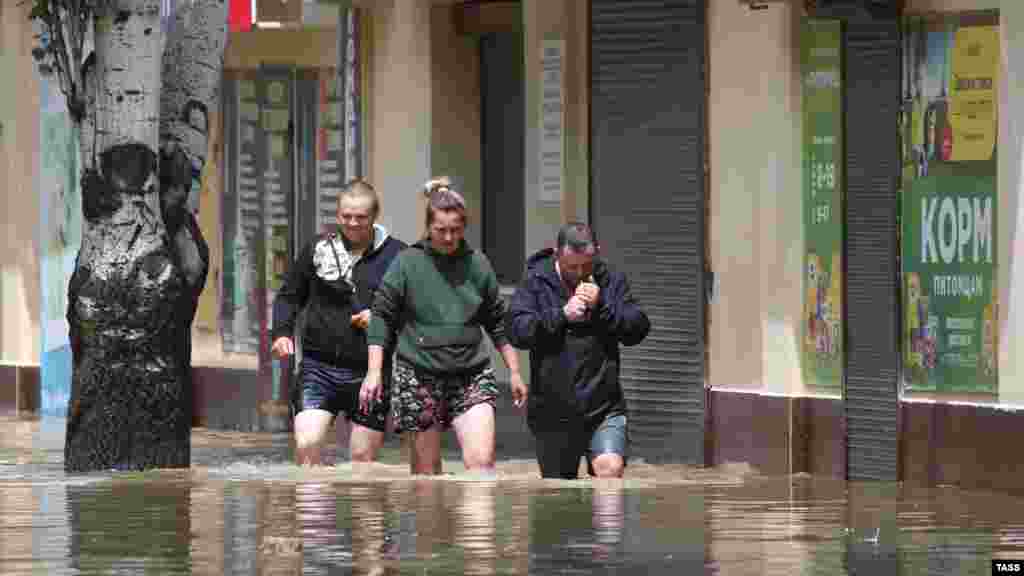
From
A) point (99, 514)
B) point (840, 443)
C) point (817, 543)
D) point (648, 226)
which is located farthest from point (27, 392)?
point (817, 543)

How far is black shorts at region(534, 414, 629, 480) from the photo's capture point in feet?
51.6

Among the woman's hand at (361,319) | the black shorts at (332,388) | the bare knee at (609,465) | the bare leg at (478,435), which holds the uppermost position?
the woman's hand at (361,319)

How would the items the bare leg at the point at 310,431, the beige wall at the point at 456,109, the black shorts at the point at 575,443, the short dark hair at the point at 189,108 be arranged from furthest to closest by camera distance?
the beige wall at the point at 456,109
the short dark hair at the point at 189,108
the bare leg at the point at 310,431
the black shorts at the point at 575,443

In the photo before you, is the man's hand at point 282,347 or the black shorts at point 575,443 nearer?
the black shorts at point 575,443

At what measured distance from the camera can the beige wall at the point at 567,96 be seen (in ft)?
70.3

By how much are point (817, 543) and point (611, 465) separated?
10.8 ft

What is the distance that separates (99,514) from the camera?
13492 millimetres

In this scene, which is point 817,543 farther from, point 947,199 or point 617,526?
point 947,199

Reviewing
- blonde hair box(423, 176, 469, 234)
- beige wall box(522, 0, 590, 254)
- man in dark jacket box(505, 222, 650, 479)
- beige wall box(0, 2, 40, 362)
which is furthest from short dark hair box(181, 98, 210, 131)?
beige wall box(0, 2, 40, 362)

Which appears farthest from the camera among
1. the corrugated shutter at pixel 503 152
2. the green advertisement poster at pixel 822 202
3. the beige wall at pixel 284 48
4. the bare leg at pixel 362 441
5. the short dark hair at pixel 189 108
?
the beige wall at pixel 284 48

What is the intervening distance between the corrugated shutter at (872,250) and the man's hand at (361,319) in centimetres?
330

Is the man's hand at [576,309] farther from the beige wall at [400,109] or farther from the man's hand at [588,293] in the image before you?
the beige wall at [400,109]

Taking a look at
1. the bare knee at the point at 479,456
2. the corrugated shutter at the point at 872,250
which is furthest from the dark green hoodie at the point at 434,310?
the corrugated shutter at the point at 872,250

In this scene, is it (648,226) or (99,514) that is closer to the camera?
(99,514)
